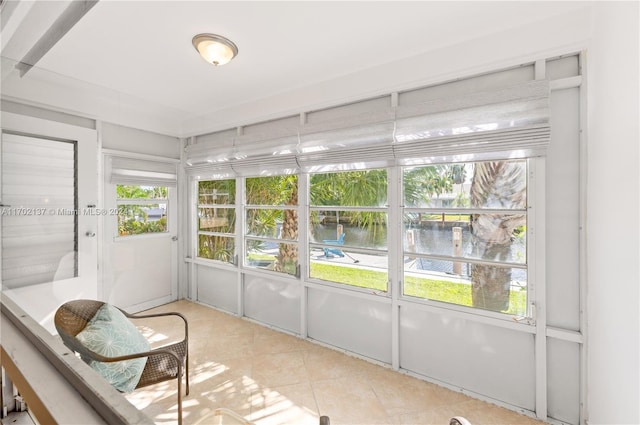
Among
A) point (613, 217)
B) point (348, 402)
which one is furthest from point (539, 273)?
point (348, 402)

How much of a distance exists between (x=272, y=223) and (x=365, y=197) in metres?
1.15

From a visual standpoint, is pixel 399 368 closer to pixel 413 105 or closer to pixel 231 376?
pixel 231 376

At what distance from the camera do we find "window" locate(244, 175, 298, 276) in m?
3.03

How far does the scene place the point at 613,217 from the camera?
4.45 ft

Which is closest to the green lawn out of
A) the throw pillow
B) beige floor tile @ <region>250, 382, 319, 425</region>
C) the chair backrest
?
beige floor tile @ <region>250, 382, 319, 425</region>

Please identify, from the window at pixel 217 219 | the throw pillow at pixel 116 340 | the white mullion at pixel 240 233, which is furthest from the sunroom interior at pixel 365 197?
the window at pixel 217 219

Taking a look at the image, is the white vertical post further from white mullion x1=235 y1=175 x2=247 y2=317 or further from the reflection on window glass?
the reflection on window glass

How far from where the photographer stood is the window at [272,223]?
303 cm

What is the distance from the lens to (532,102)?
1.79 meters

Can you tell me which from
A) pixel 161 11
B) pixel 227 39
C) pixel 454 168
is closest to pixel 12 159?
pixel 161 11

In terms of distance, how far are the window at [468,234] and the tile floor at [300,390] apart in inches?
26.7

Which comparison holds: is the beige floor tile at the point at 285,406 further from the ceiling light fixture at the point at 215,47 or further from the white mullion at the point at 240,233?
the ceiling light fixture at the point at 215,47

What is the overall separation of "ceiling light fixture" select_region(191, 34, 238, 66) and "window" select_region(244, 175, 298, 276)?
1235mm

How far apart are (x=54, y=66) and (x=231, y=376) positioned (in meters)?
2.20
